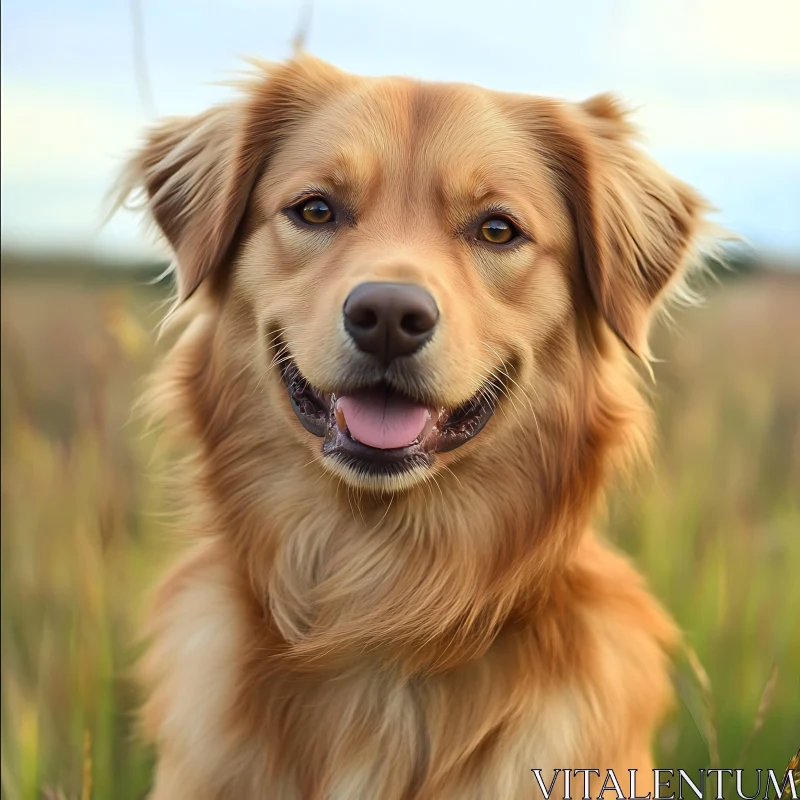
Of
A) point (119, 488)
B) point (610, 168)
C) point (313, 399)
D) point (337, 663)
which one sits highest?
point (610, 168)

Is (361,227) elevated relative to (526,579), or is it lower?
elevated

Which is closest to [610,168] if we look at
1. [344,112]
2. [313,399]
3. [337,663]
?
[344,112]

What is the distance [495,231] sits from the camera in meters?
2.31

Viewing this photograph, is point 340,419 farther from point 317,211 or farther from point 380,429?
point 317,211

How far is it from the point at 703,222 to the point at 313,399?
4.61ft

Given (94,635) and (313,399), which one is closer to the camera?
(313,399)

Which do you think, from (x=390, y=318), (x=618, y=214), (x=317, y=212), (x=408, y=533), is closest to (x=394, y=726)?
(x=408, y=533)

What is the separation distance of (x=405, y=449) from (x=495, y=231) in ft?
2.14

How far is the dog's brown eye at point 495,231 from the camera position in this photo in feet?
7.56

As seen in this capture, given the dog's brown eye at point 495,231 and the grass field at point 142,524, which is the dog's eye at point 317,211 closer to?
the dog's brown eye at point 495,231

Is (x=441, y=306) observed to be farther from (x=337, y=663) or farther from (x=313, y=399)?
(x=337, y=663)

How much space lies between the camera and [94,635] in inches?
120

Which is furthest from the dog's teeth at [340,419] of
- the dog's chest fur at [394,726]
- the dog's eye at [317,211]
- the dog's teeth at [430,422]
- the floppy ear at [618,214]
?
the floppy ear at [618,214]

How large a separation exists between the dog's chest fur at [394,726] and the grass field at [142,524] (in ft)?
2.25
